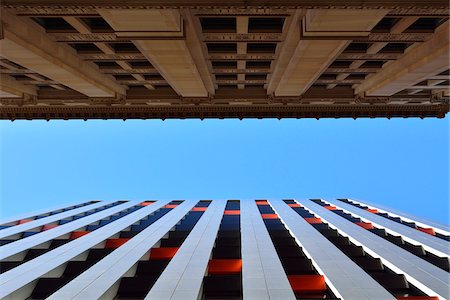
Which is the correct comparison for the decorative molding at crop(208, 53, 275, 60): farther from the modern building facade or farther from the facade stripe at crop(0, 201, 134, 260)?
the facade stripe at crop(0, 201, 134, 260)

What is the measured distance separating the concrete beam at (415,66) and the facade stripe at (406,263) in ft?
34.0

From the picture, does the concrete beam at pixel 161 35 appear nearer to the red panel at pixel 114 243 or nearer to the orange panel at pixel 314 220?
the red panel at pixel 114 243

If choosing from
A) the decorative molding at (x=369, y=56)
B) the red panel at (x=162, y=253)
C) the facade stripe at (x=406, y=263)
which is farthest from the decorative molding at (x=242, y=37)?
the facade stripe at (x=406, y=263)

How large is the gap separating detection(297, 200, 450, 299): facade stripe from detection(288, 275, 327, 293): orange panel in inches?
165

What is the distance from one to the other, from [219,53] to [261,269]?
12646mm

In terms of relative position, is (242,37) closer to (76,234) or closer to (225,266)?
(225,266)

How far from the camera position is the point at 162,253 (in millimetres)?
20125

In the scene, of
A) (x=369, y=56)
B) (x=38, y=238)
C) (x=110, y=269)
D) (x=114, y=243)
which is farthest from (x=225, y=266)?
(x=369, y=56)

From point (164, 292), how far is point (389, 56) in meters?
18.3

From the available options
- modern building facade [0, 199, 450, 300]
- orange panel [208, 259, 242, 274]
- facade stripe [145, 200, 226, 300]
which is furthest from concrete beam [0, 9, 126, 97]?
orange panel [208, 259, 242, 274]

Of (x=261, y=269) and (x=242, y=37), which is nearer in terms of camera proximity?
(x=261, y=269)

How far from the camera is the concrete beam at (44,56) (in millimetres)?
14547

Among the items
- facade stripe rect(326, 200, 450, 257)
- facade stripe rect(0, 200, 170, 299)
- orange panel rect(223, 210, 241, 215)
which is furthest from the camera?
orange panel rect(223, 210, 241, 215)

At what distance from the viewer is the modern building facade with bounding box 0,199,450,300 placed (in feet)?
46.9
